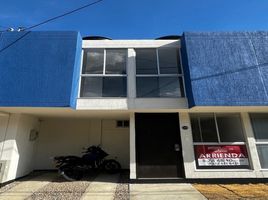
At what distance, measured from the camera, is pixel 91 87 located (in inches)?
288

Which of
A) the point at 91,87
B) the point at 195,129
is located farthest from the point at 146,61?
the point at 195,129

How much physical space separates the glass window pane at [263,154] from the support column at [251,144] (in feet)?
0.53

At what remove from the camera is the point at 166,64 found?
7.76 metres

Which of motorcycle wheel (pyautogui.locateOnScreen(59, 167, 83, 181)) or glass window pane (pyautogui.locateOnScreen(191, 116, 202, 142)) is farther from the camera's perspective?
Answer: glass window pane (pyautogui.locateOnScreen(191, 116, 202, 142))

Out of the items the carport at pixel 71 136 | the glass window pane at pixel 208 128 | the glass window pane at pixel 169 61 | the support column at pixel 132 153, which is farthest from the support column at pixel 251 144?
the carport at pixel 71 136

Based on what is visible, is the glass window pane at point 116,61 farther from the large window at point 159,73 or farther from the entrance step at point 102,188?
the entrance step at point 102,188

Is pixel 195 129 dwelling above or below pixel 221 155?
above

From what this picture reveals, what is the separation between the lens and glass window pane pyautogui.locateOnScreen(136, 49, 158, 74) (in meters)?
7.59

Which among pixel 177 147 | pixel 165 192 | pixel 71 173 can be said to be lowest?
pixel 165 192

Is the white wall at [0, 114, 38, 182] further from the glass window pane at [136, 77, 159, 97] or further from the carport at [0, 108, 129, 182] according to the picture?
the glass window pane at [136, 77, 159, 97]

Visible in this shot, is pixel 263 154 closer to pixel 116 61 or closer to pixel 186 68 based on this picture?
pixel 186 68

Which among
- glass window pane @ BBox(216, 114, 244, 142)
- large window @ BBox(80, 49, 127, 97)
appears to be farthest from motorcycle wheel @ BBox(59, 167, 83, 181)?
glass window pane @ BBox(216, 114, 244, 142)

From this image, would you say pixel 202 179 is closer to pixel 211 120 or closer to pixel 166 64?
pixel 211 120

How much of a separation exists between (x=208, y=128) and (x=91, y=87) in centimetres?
485
